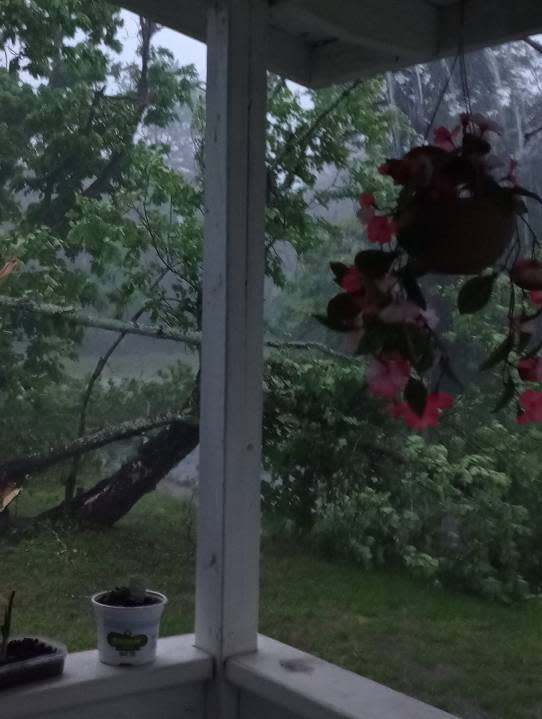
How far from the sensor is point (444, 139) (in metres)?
1.21

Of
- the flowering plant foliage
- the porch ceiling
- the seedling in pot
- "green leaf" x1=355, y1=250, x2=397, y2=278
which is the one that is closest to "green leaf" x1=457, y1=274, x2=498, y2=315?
the flowering plant foliage

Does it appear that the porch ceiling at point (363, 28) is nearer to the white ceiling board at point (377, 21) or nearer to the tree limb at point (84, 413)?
the white ceiling board at point (377, 21)

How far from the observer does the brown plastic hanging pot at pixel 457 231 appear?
1.15 metres

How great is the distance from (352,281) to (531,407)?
28 cm

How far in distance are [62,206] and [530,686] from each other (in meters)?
1.52

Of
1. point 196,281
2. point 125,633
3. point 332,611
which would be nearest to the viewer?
point 125,633

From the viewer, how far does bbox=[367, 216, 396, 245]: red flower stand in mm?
1203

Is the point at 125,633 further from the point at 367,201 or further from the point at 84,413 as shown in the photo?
the point at 367,201

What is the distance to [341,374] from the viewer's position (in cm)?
238

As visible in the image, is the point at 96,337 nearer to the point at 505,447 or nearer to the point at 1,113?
the point at 1,113

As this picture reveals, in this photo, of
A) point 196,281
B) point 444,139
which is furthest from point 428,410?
point 196,281

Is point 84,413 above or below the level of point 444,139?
below

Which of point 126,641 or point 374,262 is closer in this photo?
point 374,262

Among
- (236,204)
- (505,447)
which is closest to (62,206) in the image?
(236,204)
